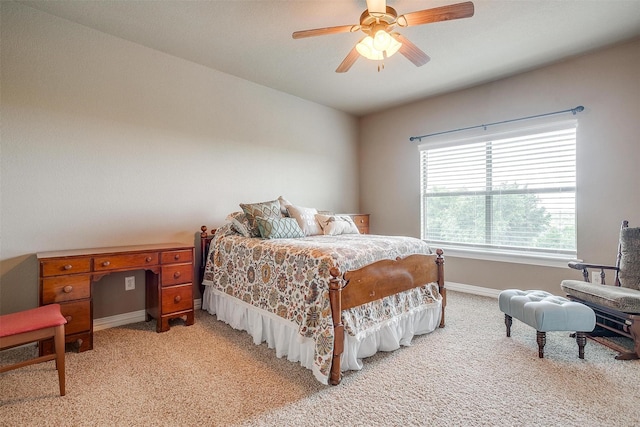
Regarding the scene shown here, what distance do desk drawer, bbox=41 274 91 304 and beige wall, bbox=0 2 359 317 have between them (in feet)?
1.52

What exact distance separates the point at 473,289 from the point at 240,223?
3101 mm

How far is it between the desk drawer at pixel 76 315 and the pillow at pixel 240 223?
4.44 ft

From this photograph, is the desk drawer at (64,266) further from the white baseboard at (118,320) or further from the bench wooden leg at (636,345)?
the bench wooden leg at (636,345)

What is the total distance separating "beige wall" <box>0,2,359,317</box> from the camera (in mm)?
2418

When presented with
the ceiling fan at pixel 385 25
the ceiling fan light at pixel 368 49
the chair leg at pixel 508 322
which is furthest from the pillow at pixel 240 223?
the chair leg at pixel 508 322

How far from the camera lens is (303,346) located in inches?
81.8

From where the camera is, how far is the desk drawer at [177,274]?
273cm

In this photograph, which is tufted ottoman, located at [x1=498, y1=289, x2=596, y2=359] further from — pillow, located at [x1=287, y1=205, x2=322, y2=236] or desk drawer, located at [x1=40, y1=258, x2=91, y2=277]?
desk drawer, located at [x1=40, y1=258, x2=91, y2=277]

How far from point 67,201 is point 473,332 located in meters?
3.75

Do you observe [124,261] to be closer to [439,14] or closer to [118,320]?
[118,320]

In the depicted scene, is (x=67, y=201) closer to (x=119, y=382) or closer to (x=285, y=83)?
(x=119, y=382)

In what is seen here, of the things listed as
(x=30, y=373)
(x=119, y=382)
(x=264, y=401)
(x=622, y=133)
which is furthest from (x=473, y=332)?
(x=30, y=373)

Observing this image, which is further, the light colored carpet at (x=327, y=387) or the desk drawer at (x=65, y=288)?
the desk drawer at (x=65, y=288)

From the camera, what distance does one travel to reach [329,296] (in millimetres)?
1916
